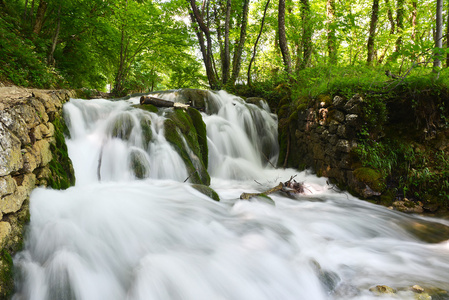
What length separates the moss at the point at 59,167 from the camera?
109 inches

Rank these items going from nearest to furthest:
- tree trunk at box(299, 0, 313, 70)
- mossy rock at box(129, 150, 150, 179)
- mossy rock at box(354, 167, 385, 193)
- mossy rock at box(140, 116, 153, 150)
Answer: mossy rock at box(129, 150, 150, 179)
mossy rock at box(354, 167, 385, 193)
mossy rock at box(140, 116, 153, 150)
tree trunk at box(299, 0, 313, 70)

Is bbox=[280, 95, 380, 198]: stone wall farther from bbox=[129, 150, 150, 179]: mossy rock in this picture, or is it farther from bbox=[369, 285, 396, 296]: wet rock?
bbox=[129, 150, 150, 179]: mossy rock

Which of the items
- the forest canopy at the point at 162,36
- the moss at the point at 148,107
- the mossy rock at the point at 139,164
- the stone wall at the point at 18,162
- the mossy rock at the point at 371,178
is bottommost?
the mossy rock at the point at 371,178

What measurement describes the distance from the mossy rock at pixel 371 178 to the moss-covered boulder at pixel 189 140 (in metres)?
2.95

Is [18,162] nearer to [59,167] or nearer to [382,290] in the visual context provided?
[59,167]

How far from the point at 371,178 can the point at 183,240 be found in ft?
12.0

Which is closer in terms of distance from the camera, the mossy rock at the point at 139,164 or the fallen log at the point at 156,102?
the mossy rock at the point at 139,164

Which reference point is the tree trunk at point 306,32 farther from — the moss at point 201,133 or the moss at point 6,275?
the moss at point 6,275

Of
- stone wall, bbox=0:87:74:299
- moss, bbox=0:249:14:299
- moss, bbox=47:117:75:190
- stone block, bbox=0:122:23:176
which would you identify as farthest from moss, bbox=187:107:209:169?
moss, bbox=0:249:14:299

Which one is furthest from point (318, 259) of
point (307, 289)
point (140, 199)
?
point (140, 199)

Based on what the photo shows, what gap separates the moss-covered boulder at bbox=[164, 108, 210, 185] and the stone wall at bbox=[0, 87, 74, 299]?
214 centimetres

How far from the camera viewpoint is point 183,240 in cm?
247

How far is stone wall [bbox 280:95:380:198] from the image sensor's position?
4562 mm

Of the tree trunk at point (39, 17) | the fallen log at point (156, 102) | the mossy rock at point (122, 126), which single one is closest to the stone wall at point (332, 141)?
the fallen log at point (156, 102)
